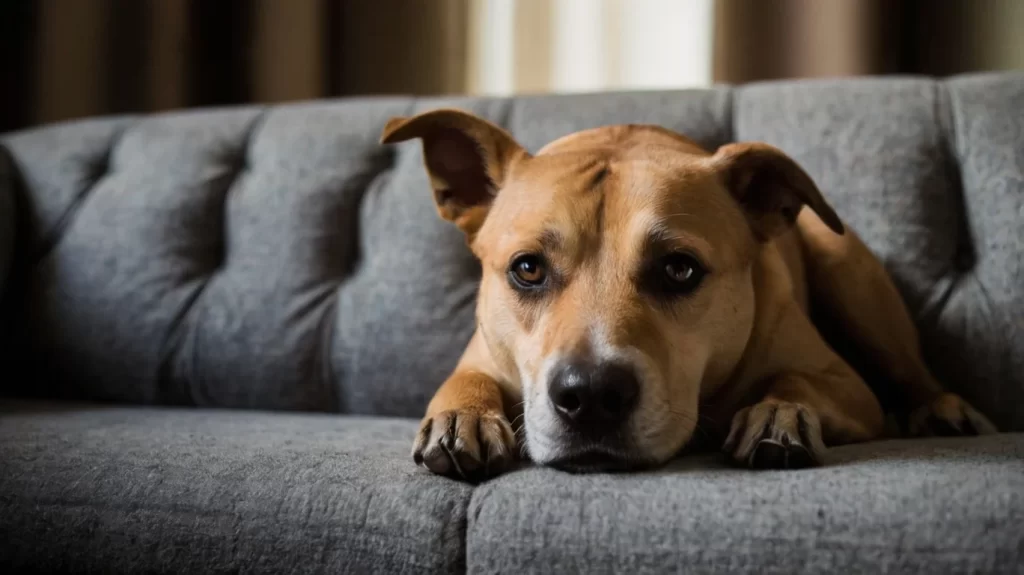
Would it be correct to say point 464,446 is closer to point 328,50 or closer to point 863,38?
point 863,38

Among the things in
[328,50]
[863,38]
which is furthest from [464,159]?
[328,50]

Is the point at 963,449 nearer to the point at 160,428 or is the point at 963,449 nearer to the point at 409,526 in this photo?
the point at 409,526

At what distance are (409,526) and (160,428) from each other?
85 cm

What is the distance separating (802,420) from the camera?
4.19ft

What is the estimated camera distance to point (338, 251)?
2.27 m

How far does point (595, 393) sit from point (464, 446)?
0.23m

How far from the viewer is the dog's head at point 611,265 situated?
4.01 feet

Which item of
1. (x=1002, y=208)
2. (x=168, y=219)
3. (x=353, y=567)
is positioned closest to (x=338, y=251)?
(x=168, y=219)

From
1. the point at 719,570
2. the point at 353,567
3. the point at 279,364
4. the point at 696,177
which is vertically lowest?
the point at 279,364

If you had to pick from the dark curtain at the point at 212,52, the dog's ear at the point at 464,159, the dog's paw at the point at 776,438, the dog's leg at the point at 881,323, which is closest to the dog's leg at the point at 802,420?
the dog's paw at the point at 776,438

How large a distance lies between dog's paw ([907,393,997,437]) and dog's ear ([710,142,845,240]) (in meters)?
0.49

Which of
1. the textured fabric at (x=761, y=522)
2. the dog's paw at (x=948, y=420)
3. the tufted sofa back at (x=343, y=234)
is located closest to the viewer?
the textured fabric at (x=761, y=522)

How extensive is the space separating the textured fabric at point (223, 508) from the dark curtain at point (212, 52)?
85.7 inches

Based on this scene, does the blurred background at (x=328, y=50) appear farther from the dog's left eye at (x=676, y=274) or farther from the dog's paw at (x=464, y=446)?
the dog's paw at (x=464, y=446)
